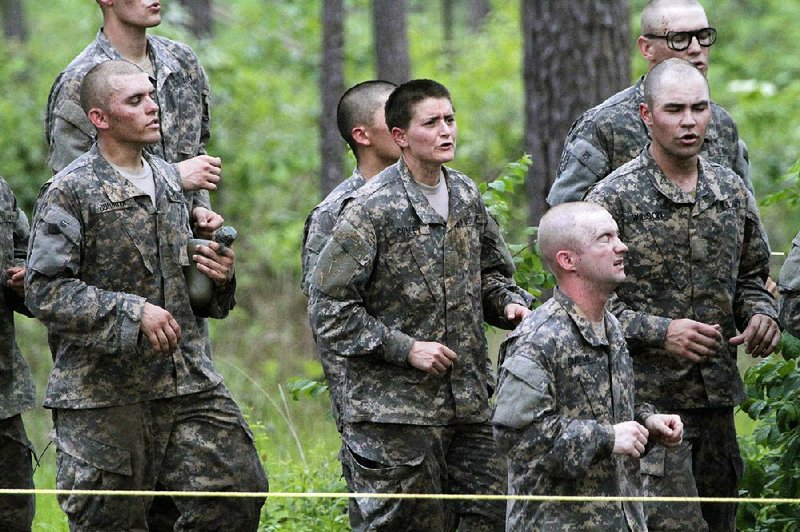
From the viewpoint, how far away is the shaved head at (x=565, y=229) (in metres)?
5.58

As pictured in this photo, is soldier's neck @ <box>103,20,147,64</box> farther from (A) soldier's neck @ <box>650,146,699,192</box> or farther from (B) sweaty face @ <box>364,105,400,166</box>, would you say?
(A) soldier's neck @ <box>650,146,699,192</box>

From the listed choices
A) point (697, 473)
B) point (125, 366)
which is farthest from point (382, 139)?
point (697, 473)

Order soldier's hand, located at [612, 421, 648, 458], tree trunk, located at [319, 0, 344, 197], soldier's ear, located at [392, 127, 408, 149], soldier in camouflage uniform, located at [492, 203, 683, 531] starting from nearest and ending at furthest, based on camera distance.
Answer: soldier's hand, located at [612, 421, 648, 458]
soldier in camouflage uniform, located at [492, 203, 683, 531]
soldier's ear, located at [392, 127, 408, 149]
tree trunk, located at [319, 0, 344, 197]

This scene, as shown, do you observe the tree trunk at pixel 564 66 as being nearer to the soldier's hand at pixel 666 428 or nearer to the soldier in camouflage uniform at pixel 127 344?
the soldier in camouflage uniform at pixel 127 344

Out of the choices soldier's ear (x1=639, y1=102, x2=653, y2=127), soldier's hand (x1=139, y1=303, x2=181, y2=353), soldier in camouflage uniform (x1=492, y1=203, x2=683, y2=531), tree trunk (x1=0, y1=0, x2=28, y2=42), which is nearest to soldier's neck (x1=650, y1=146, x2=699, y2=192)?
soldier's ear (x1=639, y1=102, x2=653, y2=127)

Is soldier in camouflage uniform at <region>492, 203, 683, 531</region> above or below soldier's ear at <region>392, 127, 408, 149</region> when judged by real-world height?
below

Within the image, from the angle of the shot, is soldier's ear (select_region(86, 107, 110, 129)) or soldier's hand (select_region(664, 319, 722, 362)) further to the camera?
soldier's ear (select_region(86, 107, 110, 129))

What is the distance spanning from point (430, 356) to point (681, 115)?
159 cm

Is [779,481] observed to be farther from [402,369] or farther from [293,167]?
[293,167]

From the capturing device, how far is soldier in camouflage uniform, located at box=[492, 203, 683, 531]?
5.32 meters

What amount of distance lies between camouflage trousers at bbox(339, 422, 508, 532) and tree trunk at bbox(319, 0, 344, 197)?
6.97 m

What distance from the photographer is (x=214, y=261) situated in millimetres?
6473

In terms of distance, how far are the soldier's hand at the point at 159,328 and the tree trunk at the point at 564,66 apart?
463cm

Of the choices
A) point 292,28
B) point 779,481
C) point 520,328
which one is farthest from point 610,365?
→ point 292,28
